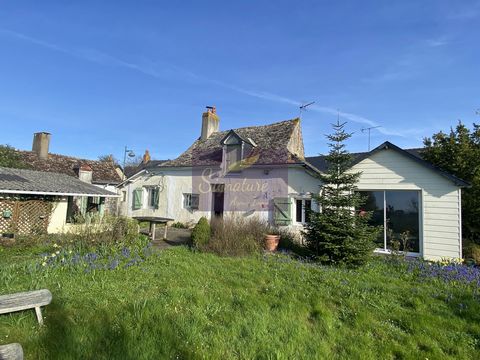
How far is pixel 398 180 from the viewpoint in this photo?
10703 mm

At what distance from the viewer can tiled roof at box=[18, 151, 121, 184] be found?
74.1ft

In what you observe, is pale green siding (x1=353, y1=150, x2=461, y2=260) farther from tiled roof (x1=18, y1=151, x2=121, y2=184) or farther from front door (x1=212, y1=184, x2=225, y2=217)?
tiled roof (x1=18, y1=151, x2=121, y2=184)

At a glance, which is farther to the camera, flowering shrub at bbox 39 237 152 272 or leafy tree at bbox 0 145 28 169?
leafy tree at bbox 0 145 28 169

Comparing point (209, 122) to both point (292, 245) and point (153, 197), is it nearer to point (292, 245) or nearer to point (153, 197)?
point (153, 197)

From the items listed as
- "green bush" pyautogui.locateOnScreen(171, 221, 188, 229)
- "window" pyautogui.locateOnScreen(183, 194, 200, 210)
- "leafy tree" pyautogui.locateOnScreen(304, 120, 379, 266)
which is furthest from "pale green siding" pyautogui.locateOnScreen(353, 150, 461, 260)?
"green bush" pyautogui.locateOnScreen(171, 221, 188, 229)

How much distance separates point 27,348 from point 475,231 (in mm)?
12630

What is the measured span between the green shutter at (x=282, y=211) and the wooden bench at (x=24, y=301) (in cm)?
1121

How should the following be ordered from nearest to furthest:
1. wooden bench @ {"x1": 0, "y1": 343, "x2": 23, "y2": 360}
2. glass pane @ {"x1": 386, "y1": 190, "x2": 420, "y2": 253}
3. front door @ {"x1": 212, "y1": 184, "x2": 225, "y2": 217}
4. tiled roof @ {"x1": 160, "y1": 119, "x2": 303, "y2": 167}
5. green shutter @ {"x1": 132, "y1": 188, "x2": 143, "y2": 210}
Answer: wooden bench @ {"x1": 0, "y1": 343, "x2": 23, "y2": 360}
glass pane @ {"x1": 386, "y1": 190, "x2": 420, "y2": 253}
tiled roof @ {"x1": 160, "y1": 119, "x2": 303, "y2": 167}
front door @ {"x1": 212, "y1": 184, "x2": 225, "y2": 217}
green shutter @ {"x1": 132, "y1": 188, "x2": 143, "y2": 210}

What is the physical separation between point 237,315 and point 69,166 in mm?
24221

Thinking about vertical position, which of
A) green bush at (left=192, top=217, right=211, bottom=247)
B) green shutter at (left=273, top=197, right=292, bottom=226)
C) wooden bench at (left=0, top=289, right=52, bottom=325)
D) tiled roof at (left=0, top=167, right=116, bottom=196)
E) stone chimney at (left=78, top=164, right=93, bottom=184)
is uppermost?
stone chimney at (left=78, top=164, right=93, bottom=184)

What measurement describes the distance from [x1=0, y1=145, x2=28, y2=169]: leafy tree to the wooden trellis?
1027cm

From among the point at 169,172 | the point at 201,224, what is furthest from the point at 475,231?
the point at 169,172

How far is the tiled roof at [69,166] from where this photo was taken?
22.6 meters

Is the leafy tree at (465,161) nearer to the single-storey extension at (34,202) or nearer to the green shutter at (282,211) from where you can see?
the green shutter at (282,211)
